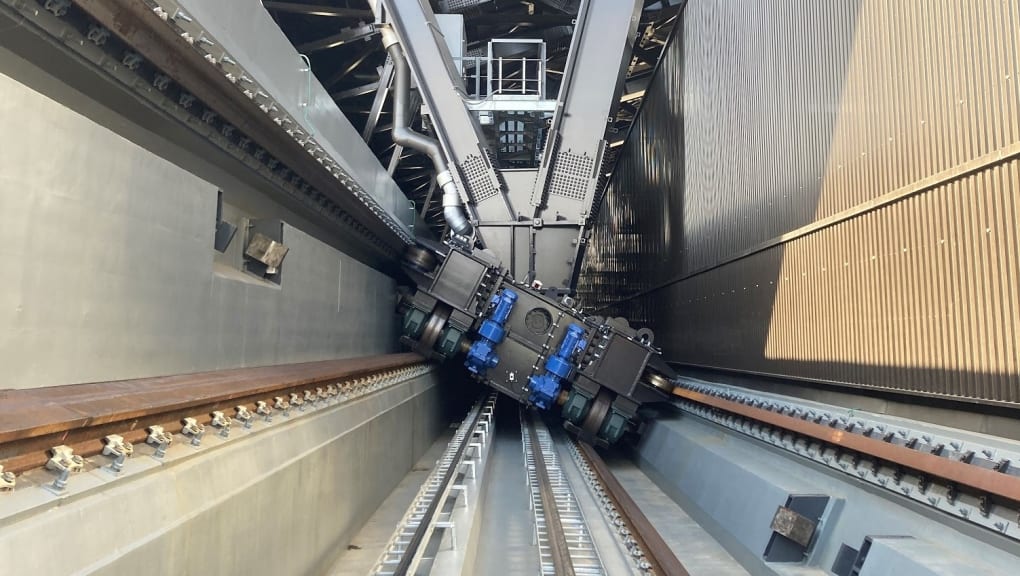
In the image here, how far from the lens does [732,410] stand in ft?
20.6

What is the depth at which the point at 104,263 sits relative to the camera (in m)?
3.18

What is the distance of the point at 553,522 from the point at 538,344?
3912 millimetres

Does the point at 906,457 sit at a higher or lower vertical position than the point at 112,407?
higher

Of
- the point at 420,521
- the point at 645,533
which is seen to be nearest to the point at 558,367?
the point at 645,533

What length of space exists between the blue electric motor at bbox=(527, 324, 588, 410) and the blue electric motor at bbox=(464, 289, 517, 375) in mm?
685

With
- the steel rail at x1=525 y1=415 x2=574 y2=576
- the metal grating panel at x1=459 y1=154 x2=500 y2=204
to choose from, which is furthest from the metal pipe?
the steel rail at x1=525 y1=415 x2=574 y2=576

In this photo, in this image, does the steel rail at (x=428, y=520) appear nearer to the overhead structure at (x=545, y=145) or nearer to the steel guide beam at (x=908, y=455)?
the steel guide beam at (x=908, y=455)

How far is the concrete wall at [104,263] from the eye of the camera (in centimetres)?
264

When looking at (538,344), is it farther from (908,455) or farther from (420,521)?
(908,455)

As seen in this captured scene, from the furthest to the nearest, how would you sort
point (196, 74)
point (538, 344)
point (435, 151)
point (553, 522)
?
point (435, 151) < point (538, 344) < point (553, 522) < point (196, 74)

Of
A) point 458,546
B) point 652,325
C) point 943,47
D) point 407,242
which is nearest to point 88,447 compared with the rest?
point 458,546

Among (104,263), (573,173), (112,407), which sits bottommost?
(112,407)

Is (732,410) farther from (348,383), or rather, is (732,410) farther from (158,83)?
Result: (158,83)

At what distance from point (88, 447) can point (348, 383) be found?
3.40 metres
